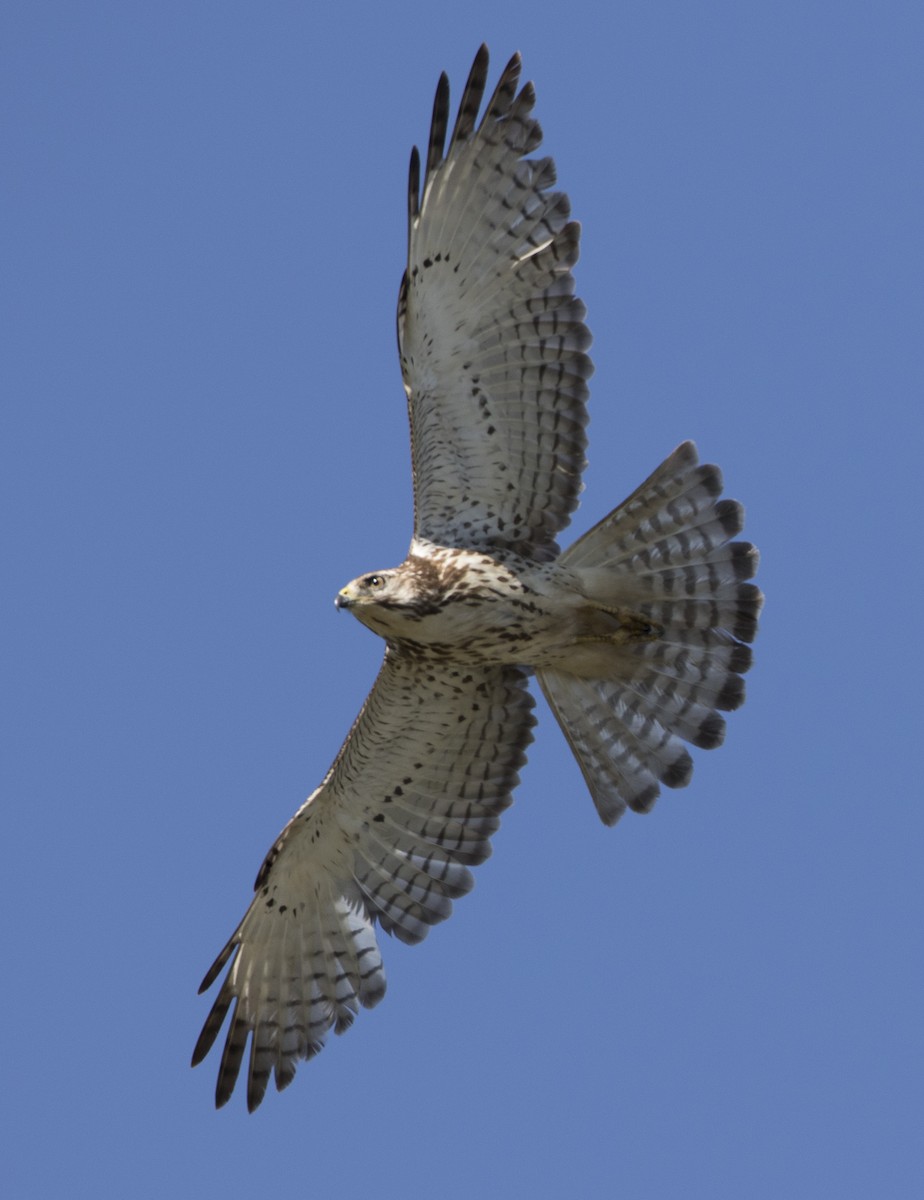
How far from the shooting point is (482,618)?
1100 cm

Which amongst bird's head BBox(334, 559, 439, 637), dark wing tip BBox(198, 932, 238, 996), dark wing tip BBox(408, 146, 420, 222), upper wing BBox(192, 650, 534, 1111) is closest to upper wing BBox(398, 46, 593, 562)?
dark wing tip BBox(408, 146, 420, 222)

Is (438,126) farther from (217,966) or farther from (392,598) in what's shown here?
(217,966)

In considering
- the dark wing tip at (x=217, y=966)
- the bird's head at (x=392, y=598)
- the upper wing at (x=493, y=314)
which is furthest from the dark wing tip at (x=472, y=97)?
the dark wing tip at (x=217, y=966)

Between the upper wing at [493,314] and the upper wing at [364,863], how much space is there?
1.13m

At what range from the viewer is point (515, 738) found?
11836 mm

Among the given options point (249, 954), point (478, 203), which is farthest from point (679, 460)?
point (249, 954)

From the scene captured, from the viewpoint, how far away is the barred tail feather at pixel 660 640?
36.8 feet

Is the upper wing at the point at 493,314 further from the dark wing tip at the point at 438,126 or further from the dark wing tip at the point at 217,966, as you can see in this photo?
the dark wing tip at the point at 217,966

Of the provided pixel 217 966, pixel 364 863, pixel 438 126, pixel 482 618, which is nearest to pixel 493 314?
pixel 438 126

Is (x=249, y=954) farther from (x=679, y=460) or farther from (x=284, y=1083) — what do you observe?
(x=679, y=460)

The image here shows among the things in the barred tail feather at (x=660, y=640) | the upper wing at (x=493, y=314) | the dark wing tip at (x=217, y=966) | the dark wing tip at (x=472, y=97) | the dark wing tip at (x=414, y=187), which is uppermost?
the dark wing tip at (x=472, y=97)

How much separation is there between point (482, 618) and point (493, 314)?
1.51m

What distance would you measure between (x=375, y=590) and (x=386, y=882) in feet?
6.30

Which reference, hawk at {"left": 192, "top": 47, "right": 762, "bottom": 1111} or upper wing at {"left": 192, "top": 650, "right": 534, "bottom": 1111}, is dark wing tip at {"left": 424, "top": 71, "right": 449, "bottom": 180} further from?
upper wing at {"left": 192, "top": 650, "right": 534, "bottom": 1111}
